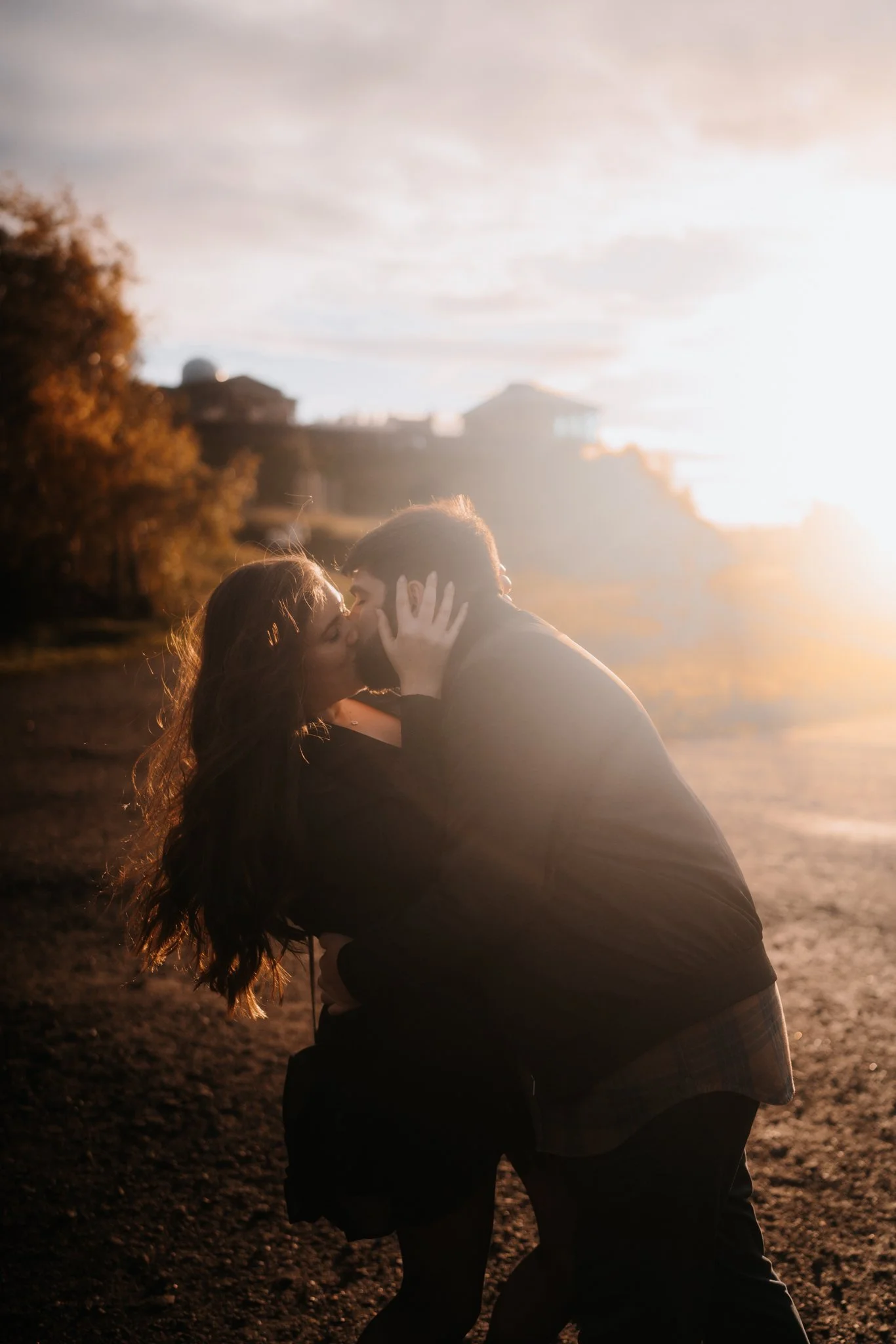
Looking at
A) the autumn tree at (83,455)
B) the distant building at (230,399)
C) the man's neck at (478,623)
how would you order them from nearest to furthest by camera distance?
1. the man's neck at (478,623)
2. the autumn tree at (83,455)
3. the distant building at (230,399)

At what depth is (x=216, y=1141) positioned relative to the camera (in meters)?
3.40

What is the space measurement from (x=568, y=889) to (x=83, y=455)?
724 inches

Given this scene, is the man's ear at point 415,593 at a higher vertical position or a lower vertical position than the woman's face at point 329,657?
higher

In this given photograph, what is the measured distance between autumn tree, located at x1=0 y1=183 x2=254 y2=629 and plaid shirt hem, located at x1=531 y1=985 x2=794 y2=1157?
18.3 m

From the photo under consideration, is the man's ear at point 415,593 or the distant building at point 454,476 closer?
the man's ear at point 415,593

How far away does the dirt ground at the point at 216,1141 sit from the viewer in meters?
2.66

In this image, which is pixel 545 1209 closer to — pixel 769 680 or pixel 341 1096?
pixel 341 1096

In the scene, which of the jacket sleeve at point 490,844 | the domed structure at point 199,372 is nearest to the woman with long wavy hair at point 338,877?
the jacket sleeve at point 490,844

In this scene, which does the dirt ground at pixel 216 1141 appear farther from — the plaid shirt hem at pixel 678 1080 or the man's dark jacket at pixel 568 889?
the man's dark jacket at pixel 568 889

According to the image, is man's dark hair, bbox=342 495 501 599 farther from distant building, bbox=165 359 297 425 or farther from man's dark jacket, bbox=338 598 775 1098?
distant building, bbox=165 359 297 425

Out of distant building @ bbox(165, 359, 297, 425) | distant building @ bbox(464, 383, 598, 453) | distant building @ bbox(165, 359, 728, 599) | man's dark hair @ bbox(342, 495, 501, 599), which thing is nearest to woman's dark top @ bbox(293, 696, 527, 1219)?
man's dark hair @ bbox(342, 495, 501, 599)

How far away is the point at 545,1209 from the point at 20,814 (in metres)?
6.04

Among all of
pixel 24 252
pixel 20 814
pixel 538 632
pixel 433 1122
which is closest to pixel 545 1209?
pixel 433 1122

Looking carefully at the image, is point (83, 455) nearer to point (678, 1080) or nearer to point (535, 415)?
point (678, 1080)
